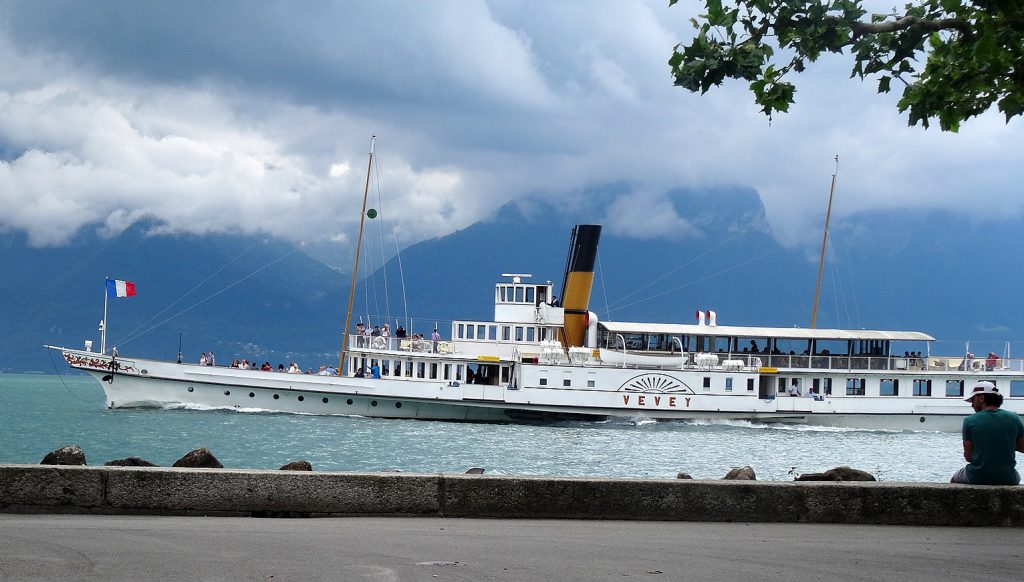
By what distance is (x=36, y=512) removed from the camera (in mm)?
8984

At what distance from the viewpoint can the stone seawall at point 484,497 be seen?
9.01 metres

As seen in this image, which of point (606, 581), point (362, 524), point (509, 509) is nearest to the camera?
point (606, 581)

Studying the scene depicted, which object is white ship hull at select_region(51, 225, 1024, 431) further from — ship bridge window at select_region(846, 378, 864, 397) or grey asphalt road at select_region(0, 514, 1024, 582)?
grey asphalt road at select_region(0, 514, 1024, 582)

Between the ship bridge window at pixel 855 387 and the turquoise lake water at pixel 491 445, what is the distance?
5.62 ft

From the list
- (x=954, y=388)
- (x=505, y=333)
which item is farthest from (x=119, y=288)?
(x=954, y=388)

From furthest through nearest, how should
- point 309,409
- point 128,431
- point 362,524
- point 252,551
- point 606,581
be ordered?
point 309,409, point 128,431, point 362,524, point 252,551, point 606,581

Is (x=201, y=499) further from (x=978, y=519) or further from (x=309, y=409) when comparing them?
(x=309, y=409)

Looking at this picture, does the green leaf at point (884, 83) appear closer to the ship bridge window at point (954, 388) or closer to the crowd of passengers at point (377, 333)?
the crowd of passengers at point (377, 333)

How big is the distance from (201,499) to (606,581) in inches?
157

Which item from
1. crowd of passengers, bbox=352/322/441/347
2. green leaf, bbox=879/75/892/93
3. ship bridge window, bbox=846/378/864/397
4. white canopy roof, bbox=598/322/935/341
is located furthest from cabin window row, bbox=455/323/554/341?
green leaf, bbox=879/75/892/93

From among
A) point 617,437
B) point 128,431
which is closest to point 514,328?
point 617,437

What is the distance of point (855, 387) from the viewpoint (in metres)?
47.0

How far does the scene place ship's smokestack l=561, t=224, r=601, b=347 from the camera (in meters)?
48.0

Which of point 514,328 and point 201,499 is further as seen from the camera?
point 514,328
